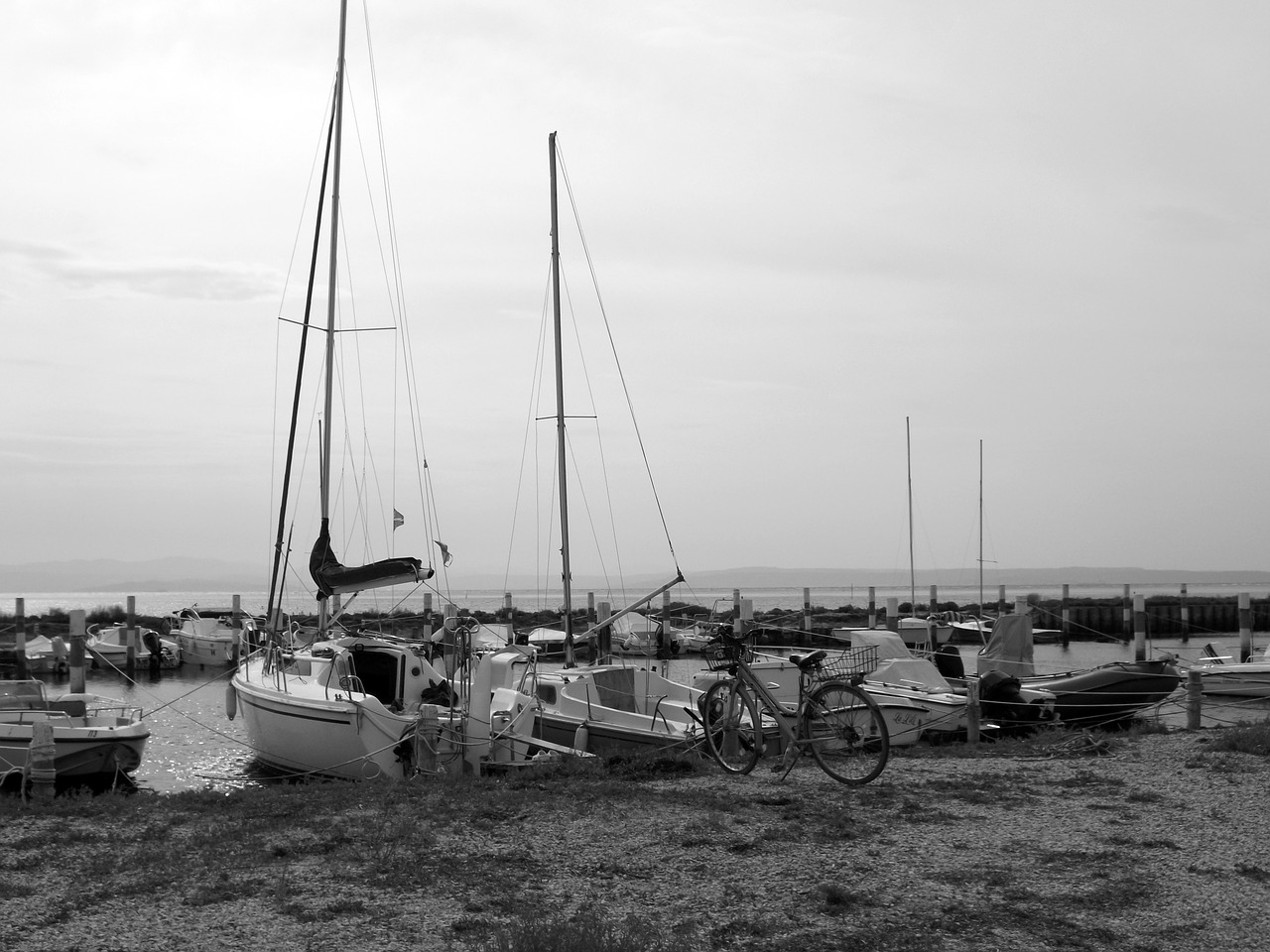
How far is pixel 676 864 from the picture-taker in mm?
7852

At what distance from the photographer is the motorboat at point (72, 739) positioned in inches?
603

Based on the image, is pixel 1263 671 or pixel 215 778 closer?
pixel 215 778

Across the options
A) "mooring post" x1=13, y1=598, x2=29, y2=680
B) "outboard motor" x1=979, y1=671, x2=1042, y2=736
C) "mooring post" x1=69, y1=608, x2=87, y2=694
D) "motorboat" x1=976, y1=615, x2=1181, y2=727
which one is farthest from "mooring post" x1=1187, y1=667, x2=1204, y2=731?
"mooring post" x1=13, y1=598, x2=29, y2=680

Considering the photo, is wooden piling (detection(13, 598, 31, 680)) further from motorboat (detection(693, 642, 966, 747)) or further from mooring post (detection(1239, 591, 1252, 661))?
mooring post (detection(1239, 591, 1252, 661))

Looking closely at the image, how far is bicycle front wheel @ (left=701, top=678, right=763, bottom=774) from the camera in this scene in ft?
38.9

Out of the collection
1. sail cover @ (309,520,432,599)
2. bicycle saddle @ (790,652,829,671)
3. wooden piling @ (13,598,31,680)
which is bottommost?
wooden piling @ (13,598,31,680)

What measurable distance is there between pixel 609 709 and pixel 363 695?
11.8 ft

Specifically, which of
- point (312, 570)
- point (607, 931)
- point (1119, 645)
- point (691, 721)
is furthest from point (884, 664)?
point (1119, 645)

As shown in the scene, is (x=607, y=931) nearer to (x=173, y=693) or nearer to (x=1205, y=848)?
(x=1205, y=848)

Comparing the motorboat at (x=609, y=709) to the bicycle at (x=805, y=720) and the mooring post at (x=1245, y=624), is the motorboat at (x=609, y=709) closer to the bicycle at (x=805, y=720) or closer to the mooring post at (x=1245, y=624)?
the bicycle at (x=805, y=720)

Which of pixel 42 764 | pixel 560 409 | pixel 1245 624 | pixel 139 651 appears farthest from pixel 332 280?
pixel 1245 624

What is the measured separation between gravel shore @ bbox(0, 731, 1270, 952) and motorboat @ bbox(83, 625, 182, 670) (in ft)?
111

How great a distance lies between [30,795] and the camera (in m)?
12.7

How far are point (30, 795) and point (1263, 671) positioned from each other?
24.2m
